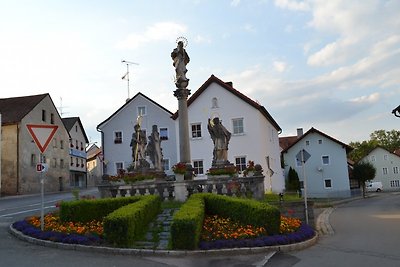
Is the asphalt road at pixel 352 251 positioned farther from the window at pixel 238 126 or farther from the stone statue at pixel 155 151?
the window at pixel 238 126

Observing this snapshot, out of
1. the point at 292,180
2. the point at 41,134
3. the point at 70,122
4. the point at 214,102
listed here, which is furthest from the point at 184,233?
the point at 70,122

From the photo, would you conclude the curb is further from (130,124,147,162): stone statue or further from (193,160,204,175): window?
(193,160,204,175): window

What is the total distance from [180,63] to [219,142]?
15.0 ft

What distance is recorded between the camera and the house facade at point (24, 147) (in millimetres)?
40531

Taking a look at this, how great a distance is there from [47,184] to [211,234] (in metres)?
40.9

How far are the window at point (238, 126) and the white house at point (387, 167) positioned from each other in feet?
154

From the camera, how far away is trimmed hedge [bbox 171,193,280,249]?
9.66 metres

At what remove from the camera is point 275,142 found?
44.2 metres

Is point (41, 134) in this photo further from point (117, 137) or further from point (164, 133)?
point (117, 137)

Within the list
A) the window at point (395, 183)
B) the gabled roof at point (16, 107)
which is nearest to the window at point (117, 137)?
the gabled roof at point (16, 107)

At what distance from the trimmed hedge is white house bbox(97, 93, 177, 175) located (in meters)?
28.3

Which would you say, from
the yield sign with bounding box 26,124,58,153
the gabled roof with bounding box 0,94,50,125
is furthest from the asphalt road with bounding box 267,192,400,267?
the gabled roof with bounding box 0,94,50,125

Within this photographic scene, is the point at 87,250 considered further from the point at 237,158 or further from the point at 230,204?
the point at 237,158

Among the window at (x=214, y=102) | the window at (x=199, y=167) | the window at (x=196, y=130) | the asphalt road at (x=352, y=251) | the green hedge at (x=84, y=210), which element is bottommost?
the asphalt road at (x=352, y=251)
